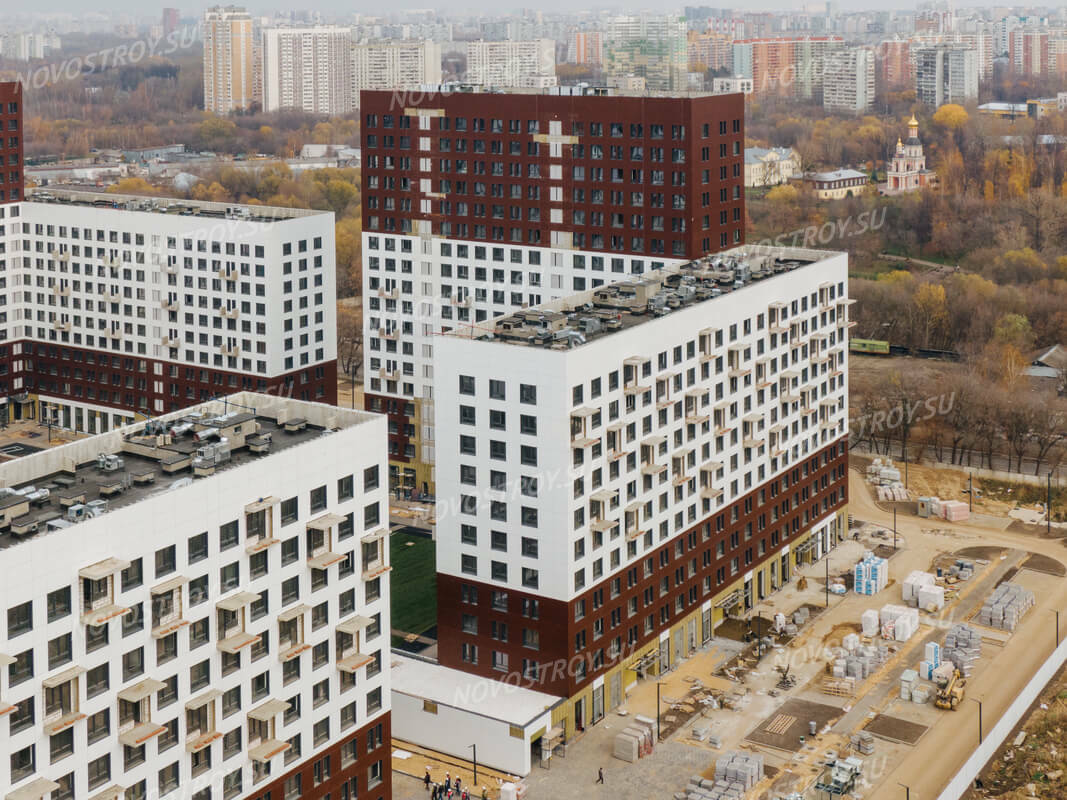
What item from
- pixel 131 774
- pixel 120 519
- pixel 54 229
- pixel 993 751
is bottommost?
pixel 993 751

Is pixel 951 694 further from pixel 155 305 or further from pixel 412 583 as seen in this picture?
Answer: pixel 155 305

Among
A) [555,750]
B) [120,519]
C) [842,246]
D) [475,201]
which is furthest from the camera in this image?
[842,246]

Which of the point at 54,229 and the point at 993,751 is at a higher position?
the point at 54,229

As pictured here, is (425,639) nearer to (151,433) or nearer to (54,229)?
(151,433)

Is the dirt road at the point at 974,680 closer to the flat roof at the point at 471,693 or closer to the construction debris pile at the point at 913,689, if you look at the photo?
the construction debris pile at the point at 913,689

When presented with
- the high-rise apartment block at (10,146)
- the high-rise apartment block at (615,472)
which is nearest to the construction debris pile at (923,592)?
the high-rise apartment block at (615,472)

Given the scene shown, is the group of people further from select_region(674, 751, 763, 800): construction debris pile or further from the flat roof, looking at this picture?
select_region(674, 751, 763, 800): construction debris pile

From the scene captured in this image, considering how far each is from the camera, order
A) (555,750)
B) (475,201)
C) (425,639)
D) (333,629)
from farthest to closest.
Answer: (475,201) < (425,639) < (555,750) < (333,629)

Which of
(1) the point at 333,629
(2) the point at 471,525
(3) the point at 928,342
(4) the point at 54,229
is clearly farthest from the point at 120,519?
(3) the point at 928,342
